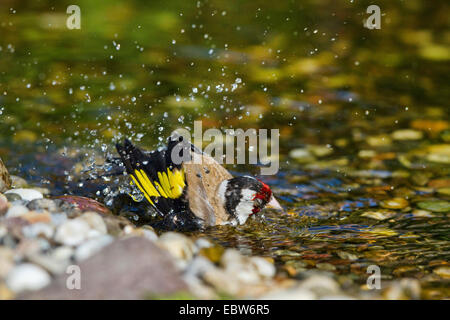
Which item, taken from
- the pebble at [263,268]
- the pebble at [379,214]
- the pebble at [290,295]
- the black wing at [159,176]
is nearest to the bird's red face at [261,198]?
the black wing at [159,176]

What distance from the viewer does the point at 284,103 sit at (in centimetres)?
709

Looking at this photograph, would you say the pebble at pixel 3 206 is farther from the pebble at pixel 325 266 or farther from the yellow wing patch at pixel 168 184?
the pebble at pixel 325 266

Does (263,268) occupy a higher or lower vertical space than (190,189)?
lower

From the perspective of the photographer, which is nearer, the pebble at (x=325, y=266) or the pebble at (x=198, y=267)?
the pebble at (x=198, y=267)

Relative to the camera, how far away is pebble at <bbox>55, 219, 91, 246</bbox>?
3426 mm

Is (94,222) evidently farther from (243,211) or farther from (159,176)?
(243,211)

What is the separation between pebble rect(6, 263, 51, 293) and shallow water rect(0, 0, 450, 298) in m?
1.43

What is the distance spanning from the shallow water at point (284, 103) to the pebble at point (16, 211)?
58.9 inches

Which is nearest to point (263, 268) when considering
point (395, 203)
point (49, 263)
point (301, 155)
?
point (49, 263)

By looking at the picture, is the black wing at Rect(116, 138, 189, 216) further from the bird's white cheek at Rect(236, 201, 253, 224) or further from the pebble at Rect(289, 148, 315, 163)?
the pebble at Rect(289, 148, 315, 163)

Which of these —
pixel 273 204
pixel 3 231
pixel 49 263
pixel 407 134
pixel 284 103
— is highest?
pixel 284 103

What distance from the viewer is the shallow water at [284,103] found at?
4.79 m

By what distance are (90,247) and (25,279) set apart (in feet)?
1.37
